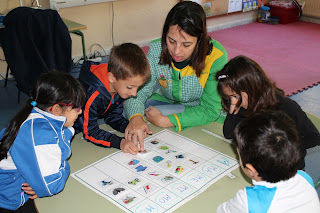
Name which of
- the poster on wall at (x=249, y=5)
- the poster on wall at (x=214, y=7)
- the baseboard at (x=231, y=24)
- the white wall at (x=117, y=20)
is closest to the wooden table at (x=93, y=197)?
the white wall at (x=117, y=20)

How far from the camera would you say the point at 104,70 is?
4.72 feet

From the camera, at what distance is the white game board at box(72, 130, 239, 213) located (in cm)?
102

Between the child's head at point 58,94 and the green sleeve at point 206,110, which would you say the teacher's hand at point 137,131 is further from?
the child's head at point 58,94

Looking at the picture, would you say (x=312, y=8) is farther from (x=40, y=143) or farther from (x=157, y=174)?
(x=40, y=143)

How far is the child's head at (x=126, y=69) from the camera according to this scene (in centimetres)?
139

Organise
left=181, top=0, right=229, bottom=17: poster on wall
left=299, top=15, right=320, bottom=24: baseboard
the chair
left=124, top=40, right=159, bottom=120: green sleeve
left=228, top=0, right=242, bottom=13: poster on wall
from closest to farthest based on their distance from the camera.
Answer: left=124, top=40, right=159, bottom=120: green sleeve
the chair
left=181, top=0, right=229, bottom=17: poster on wall
left=228, top=0, right=242, bottom=13: poster on wall
left=299, top=15, right=320, bottom=24: baseboard

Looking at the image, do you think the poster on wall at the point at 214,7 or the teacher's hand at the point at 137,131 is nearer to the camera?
the teacher's hand at the point at 137,131

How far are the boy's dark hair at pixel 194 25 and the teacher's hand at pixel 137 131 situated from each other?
0.42 m

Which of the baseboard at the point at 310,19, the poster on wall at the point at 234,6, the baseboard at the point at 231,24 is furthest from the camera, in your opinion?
the baseboard at the point at 310,19

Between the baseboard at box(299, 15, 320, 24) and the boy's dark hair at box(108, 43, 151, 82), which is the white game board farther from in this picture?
the baseboard at box(299, 15, 320, 24)

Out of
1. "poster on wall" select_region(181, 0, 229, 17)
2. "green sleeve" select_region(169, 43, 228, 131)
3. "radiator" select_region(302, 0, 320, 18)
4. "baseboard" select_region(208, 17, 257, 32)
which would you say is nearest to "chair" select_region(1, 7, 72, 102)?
"green sleeve" select_region(169, 43, 228, 131)

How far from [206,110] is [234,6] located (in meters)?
4.90

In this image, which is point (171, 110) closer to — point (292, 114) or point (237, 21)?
point (292, 114)

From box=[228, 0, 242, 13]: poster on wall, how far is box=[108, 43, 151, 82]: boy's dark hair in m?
4.95
